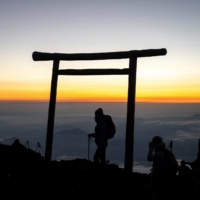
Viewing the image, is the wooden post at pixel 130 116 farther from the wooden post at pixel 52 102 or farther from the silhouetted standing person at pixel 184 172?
the wooden post at pixel 52 102

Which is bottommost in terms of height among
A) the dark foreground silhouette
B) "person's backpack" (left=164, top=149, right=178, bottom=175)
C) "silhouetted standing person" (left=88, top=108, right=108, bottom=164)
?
the dark foreground silhouette

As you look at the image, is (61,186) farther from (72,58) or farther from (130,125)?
(72,58)

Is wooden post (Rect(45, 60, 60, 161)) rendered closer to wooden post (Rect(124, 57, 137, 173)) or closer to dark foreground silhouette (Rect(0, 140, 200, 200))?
dark foreground silhouette (Rect(0, 140, 200, 200))

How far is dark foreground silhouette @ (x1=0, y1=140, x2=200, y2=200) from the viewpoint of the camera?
533 centimetres

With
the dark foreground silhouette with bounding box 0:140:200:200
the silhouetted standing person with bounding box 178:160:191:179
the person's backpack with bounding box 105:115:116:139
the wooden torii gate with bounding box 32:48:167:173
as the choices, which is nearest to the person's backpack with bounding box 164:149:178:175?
the dark foreground silhouette with bounding box 0:140:200:200

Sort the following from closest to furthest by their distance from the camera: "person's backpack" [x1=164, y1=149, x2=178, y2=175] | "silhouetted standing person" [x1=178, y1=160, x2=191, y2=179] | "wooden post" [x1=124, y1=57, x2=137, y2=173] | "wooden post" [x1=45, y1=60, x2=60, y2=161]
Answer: "person's backpack" [x1=164, y1=149, x2=178, y2=175]
"silhouetted standing person" [x1=178, y1=160, x2=191, y2=179]
"wooden post" [x1=124, y1=57, x2=137, y2=173]
"wooden post" [x1=45, y1=60, x2=60, y2=161]

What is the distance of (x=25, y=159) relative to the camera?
23.0ft

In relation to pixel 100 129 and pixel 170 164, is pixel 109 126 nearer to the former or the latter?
pixel 100 129

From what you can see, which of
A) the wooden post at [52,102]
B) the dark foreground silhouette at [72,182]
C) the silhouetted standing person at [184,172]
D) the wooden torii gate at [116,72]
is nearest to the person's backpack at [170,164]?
the dark foreground silhouette at [72,182]

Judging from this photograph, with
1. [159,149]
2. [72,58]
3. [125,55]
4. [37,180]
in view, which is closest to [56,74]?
[72,58]

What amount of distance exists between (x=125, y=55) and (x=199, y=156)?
3765mm

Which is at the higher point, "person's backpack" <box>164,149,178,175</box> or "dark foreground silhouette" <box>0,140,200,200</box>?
"person's backpack" <box>164,149,178,175</box>

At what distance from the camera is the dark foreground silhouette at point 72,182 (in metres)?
5.33

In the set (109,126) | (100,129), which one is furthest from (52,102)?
(109,126)
